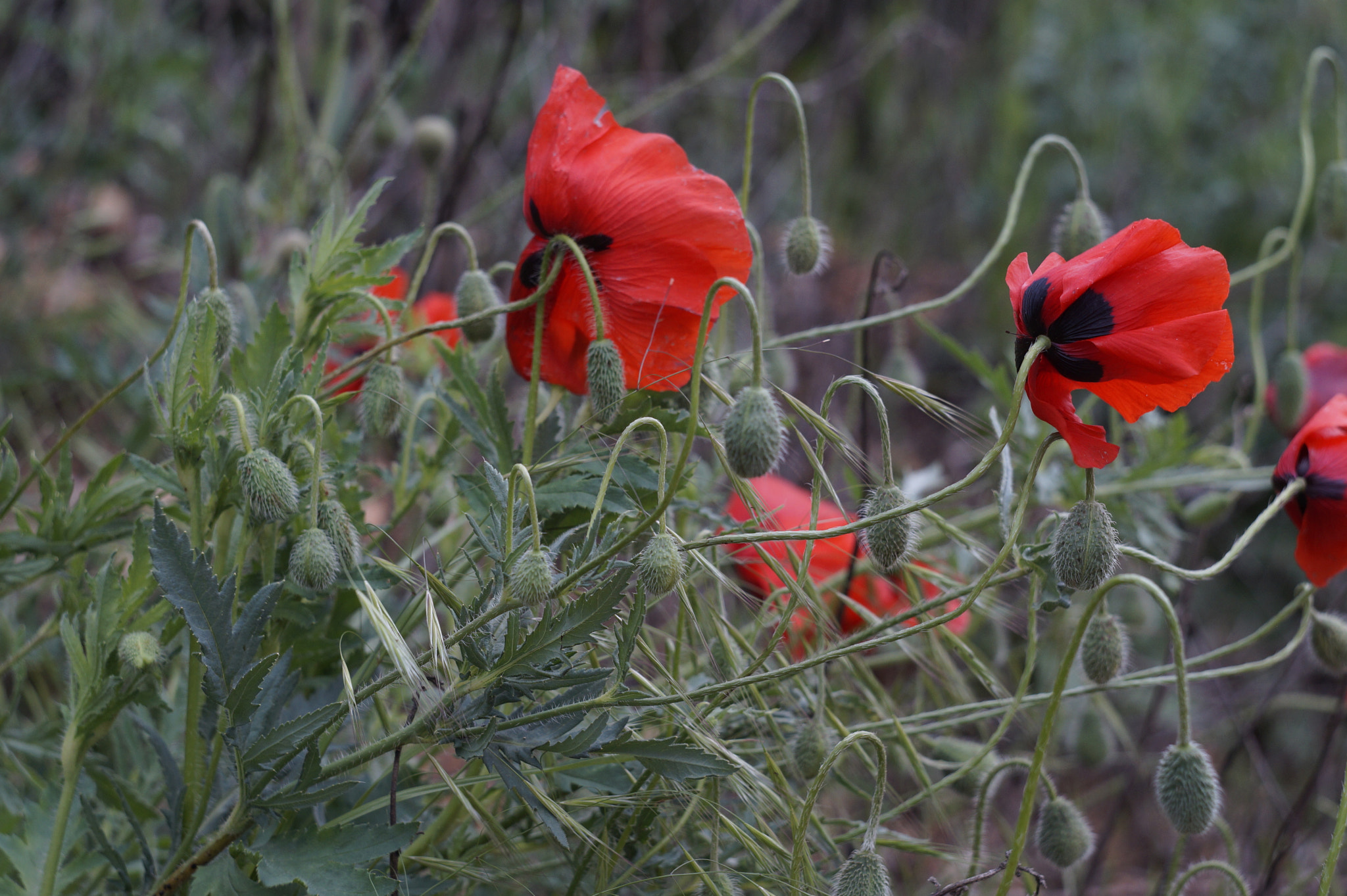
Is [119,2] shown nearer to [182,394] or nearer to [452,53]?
[452,53]

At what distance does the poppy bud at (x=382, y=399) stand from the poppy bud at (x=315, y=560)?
7.2 inches

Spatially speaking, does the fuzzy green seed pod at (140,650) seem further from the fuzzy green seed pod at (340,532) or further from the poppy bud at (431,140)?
the poppy bud at (431,140)

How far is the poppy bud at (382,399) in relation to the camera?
931 millimetres

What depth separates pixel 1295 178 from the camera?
2832 millimetres

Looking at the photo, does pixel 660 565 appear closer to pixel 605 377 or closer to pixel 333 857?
pixel 605 377

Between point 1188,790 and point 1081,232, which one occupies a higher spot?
point 1081,232

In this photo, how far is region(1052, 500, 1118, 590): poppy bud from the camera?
76 cm

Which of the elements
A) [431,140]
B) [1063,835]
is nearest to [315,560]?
[1063,835]

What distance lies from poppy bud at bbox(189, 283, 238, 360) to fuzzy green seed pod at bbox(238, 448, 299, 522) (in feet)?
0.63

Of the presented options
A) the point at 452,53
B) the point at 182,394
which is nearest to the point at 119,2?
the point at 452,53

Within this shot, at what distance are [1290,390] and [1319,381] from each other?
0.22 meters

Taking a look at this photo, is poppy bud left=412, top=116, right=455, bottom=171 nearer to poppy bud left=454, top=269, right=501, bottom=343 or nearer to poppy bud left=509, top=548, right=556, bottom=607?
poppy bud left=454, top=269, right=501, bottom=343

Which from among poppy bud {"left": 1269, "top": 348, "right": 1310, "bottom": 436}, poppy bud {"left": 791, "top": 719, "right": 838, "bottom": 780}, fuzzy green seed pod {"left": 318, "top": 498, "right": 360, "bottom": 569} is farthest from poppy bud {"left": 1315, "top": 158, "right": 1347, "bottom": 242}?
fuzzy green seed pod {"left": 318, "top": 498, "right": 360, "bottom": 569}

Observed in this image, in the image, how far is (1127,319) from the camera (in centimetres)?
79
